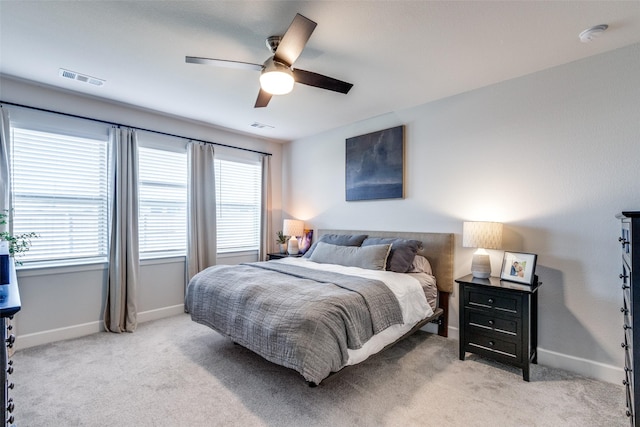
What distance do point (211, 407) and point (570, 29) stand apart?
147 inches

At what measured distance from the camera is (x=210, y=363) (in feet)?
8.98

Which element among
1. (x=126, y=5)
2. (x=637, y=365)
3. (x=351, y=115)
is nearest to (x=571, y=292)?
(x=637, y=365)

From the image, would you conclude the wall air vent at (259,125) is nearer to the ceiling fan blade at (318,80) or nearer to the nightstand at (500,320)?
the ceiling fan blade at (318,80)

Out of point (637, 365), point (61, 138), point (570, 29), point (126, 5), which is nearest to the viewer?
point (637, 365)

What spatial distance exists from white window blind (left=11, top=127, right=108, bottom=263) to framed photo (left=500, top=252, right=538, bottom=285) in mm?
4413

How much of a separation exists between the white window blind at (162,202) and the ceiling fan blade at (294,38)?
277 centimetres

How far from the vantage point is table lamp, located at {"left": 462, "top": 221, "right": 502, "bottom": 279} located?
2869 mm

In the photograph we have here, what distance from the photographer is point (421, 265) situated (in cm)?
341

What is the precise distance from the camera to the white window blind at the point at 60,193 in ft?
10.3

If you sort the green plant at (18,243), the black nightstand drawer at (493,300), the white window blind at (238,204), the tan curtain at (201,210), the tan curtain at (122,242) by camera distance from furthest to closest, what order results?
1. the white window blind at (238,204)
2. the tan curtain at (201,210)
3. the tan curtain at (122,242)
4. the green plant at (18,243)
5. the black nightstand drawer at (493,300)

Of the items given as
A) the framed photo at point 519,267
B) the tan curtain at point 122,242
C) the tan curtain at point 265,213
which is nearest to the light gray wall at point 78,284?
the tan curtain at point 122,242

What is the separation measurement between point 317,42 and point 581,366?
11.4ft

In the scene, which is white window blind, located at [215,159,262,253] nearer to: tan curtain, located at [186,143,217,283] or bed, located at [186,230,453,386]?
tan curtain, located at [186,143,217,283]

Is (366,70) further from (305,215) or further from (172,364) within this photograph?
(172,364)
